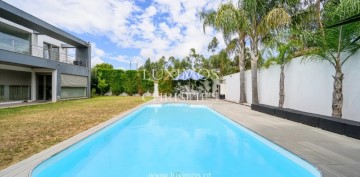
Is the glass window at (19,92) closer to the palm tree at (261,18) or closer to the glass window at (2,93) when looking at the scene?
the glass window at (2,93)

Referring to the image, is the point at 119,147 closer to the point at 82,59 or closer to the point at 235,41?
the point at 235,41

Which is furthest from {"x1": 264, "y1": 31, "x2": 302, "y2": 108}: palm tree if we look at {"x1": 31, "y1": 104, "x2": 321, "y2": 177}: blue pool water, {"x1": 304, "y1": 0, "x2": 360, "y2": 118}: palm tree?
{"x1": 31, "y1": 104, "x2": 321, "y2": 177}: blue pool water

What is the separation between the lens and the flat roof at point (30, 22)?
12.8 metres

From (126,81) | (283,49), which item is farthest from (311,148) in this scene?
(126,81)

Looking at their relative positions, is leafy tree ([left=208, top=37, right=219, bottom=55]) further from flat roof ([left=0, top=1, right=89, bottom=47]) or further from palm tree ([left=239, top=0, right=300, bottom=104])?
flat roof ([left=0, top=1, right=89, bottom=47])

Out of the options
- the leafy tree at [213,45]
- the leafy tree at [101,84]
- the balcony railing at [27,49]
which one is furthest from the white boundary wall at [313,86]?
the leafy tree at [101,84]

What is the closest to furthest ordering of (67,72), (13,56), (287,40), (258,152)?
(258,152), (287,40), (13,56), (67,72)

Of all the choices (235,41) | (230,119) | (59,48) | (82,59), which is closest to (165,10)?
(235,41)

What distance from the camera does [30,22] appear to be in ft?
48.8

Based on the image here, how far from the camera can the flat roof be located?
12.8m

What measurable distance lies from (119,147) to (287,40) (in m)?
8.13

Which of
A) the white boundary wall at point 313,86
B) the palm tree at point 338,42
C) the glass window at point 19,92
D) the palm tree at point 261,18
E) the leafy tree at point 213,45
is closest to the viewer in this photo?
the palm tree at point 338,42

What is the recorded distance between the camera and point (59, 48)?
24.4m

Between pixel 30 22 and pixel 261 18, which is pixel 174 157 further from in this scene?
pixel 30 22
